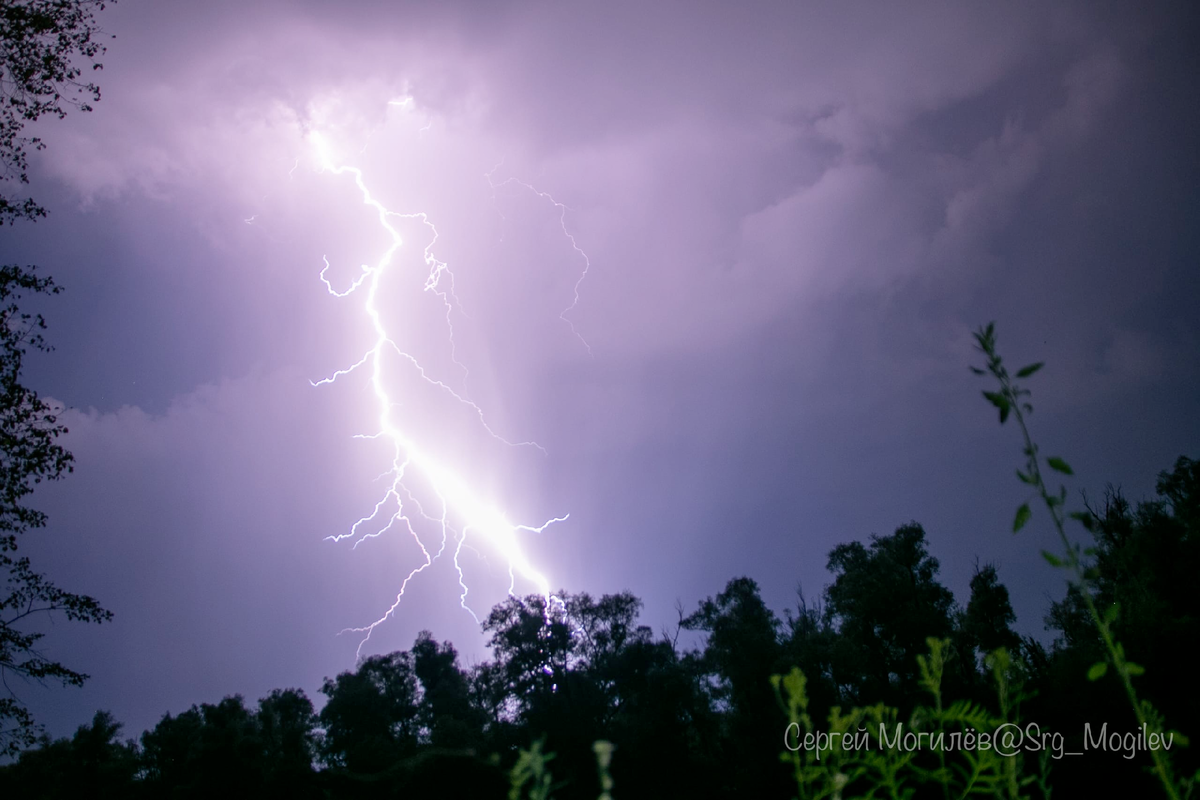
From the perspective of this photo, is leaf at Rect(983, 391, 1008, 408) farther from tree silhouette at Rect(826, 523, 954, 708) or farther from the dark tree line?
tree silhouette at Rect(826, 523, 954, 708)

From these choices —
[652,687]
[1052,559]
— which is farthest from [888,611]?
[1052,559]

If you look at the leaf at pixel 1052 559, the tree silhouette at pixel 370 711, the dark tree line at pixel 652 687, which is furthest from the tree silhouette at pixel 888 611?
the leaf at pixel 1052 559

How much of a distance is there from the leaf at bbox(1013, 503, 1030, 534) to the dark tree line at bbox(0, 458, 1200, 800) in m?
22.1

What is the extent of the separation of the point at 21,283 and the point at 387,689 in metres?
45.1

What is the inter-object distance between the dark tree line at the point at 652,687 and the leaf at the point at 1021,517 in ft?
72.5

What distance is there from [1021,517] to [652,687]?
3647 centimetres

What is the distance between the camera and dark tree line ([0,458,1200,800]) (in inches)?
1022

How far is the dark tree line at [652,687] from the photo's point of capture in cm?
2595

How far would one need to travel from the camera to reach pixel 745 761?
2945cm

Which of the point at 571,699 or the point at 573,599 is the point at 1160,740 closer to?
the point at 571,699

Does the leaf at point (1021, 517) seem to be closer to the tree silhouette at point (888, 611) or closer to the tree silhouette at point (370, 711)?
the tree silhouette at point (888, 611)

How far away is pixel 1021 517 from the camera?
1349 mm

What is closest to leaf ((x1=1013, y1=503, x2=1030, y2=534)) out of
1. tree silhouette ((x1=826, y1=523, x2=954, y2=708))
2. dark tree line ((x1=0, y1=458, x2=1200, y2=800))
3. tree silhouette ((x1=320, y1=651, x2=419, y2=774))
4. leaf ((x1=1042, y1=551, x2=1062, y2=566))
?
leaf ((x1=1042, y1=551, x2=1062, y2=566))

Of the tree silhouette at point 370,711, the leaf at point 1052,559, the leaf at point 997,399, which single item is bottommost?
the leaf at point 1052,559
